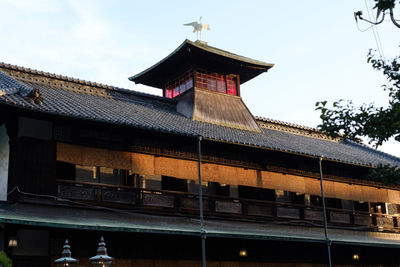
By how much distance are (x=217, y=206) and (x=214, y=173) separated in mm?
1211

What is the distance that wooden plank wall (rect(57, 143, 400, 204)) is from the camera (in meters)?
16.7

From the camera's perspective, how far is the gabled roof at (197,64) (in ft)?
78.7

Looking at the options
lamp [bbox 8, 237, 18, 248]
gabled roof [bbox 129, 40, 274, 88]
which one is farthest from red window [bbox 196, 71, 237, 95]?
lamp [bbox 8, 237, 18, 248]

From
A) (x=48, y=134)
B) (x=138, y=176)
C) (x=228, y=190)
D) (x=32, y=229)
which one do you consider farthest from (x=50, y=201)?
(x=228, y=190)

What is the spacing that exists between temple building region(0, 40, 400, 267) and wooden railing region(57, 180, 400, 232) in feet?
0.16

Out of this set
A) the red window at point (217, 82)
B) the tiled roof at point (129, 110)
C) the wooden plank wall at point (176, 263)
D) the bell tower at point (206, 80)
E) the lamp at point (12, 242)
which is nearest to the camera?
the lamp at point (12, 242)

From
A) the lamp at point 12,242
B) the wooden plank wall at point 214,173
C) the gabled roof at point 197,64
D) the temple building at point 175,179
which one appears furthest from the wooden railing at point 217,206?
the gabled roof at point 197,64

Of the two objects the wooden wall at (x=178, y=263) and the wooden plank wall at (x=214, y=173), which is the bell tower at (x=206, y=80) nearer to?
the wooden plank wall at (x=214, y=173)

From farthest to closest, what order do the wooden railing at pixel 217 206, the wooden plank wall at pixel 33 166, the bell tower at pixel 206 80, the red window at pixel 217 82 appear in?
the red window at pixel 217 82, the bell tower at pixel 206 80, the wooden railing at pixel 217 206, the wooden plank wall at pixel 33 166

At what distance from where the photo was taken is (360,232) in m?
23.0

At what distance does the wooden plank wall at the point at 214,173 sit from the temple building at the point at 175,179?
0.04 metres

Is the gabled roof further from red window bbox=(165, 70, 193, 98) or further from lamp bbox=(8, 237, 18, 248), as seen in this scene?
lamp bbox=(8, 237, 18, 248)

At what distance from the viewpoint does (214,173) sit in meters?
19.5

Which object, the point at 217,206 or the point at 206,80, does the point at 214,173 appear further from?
the point at 206,80
